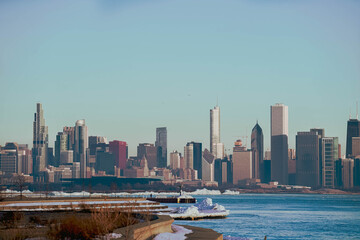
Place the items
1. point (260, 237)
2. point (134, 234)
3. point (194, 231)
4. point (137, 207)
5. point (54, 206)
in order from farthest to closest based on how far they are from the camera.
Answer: point (260, 237), point (137, 207), point (54, 206), point (194, 231), point (134, 234)

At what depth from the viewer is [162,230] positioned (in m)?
32.9

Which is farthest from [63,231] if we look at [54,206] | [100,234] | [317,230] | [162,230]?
[317,230]

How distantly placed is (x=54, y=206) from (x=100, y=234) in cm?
2510

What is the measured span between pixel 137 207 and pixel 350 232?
41.4 metres

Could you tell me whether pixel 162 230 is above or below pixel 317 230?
above

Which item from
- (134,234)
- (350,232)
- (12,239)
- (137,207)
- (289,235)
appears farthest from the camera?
(350,232)

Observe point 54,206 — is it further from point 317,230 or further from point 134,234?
point 317,230

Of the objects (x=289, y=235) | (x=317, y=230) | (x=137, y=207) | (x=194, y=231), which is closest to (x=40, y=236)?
(x=194, y=231)

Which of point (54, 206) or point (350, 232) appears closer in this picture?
point (54, 206)

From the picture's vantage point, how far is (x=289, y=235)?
252ft

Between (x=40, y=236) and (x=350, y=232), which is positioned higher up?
(x=40, y=236)

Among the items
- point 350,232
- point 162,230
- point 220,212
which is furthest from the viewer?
point 220,212

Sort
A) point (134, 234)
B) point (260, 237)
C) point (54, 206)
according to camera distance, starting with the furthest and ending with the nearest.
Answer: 1. point (260, 237)
2. point (54, 206)
3. point (134, 234)

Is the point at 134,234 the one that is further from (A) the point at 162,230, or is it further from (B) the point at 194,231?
(B) the point at 194,231
